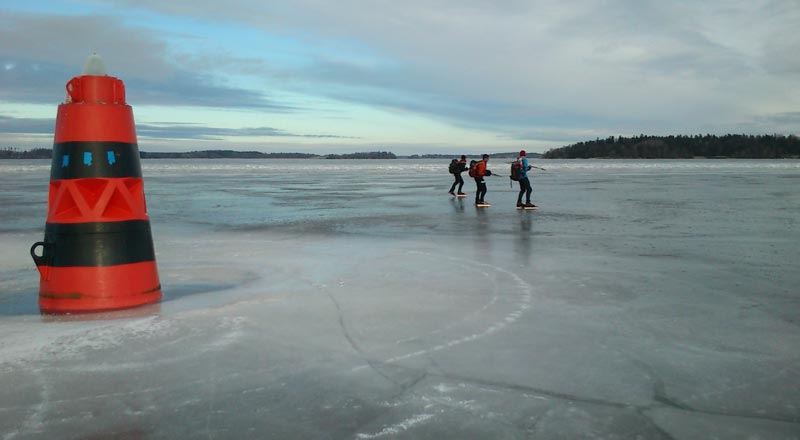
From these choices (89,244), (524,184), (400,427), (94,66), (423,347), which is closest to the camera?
(400,427)

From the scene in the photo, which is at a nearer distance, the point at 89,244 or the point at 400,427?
the point at 400,427

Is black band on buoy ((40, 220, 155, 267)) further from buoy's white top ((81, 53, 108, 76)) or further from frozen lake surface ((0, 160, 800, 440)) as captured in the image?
buoy's white top ((81, 53, 108, 76))

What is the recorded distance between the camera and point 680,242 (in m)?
8.87

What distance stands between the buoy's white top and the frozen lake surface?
1.86 metres

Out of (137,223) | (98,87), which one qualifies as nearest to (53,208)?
(137,223)

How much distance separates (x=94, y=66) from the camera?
17.0 feet

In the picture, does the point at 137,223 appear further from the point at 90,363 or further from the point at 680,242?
the point at 680,242

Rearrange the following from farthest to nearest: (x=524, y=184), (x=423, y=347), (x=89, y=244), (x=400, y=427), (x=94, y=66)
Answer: (x=524, y=184), (x=94, y=66), (x=89, y=244), (x=423, y=347), (x=400, y=427)

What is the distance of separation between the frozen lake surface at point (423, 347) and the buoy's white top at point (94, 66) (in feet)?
6.09

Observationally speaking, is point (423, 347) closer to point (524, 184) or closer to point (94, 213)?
point (94, 213)

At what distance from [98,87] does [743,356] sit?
15.7ft

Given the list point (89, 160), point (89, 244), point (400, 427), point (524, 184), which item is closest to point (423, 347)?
point (400, 427)

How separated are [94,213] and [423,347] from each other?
2736mm

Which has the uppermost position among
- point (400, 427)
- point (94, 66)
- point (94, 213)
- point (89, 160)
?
point (94, 66)
